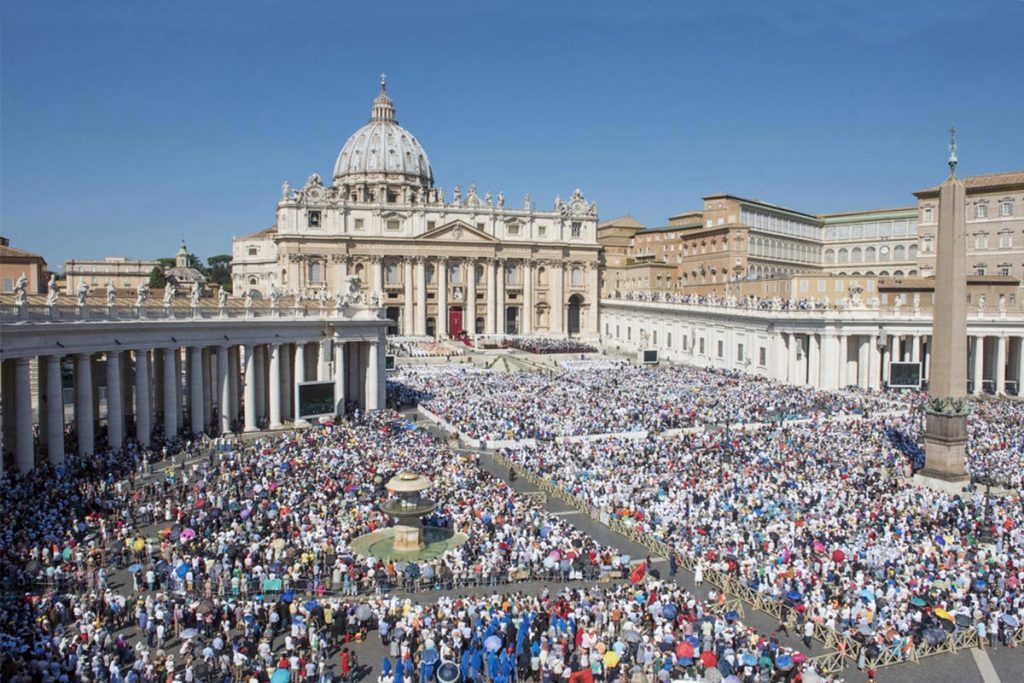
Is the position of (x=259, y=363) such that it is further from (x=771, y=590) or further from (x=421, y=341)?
(x=421, y=341)

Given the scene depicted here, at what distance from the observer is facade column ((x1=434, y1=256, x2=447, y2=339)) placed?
9862 centimetres

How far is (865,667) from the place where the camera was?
1709 cm

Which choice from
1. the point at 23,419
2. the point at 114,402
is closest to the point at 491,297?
the point at 114,402

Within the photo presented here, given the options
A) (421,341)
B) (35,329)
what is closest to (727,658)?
(35,329)

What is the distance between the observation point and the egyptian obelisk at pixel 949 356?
101ft

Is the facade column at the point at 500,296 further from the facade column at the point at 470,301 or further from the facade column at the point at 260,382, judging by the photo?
the facade column at the point at 260,382

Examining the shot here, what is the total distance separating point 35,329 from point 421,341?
198ft

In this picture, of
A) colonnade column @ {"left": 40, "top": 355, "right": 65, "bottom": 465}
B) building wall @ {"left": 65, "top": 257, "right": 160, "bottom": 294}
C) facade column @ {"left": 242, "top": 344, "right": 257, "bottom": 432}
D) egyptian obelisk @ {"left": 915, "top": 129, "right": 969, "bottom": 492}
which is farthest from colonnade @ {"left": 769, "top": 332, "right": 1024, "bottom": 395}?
building wall @ {"left": 65, "top": 257, "right": 160, "bottom": 294}

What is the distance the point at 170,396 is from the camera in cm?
3781

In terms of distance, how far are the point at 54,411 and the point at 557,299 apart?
77610 millimetres

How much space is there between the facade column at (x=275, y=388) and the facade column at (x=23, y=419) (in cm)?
1294

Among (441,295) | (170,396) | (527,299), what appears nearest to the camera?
(170,396)

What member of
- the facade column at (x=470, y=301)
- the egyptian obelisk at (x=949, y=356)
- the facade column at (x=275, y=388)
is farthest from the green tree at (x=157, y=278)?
the egyptian obelisk at (x=949, y=356)

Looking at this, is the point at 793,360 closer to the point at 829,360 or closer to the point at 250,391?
the point at 829,360
